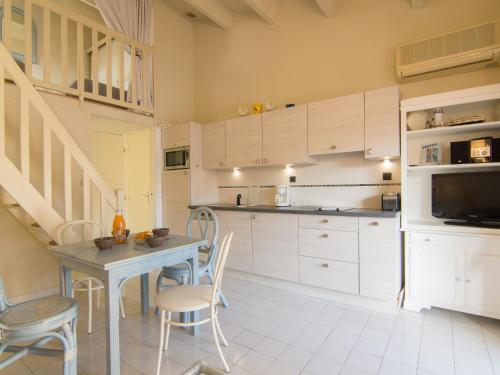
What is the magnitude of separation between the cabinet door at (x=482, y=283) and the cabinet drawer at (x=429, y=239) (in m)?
0.19

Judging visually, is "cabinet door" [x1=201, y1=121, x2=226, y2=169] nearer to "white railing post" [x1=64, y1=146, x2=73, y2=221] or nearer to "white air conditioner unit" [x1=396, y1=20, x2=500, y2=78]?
"white railing post" [x1=64, y1=146, x2=73, y2=221]

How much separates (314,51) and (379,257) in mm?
2575

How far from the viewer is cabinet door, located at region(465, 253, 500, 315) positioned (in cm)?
217

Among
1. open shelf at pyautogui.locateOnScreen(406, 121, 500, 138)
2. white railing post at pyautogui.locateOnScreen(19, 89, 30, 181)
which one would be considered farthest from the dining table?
open shelf at pyautogui.locateOnScreen(406, 121, 500, 138)

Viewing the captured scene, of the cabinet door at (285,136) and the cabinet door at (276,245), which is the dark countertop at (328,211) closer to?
the cabinet door at (276,245)

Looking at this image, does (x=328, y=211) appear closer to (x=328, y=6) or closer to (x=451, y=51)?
(x=451, y=51)

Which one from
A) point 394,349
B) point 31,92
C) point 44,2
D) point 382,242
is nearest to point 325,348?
point 394,349

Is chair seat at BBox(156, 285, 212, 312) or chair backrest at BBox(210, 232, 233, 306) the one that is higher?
chair backrest at BBox(210, 232, 233, 306)

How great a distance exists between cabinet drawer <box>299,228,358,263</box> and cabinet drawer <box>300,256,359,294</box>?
0.06m

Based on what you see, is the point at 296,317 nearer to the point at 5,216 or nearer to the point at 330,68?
the point at 330,68

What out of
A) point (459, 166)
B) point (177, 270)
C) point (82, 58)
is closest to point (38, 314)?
point (177, 270)

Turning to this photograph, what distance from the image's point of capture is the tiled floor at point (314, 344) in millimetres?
1763

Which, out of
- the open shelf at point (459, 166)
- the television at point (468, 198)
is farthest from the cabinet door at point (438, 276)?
the open shelf at point (459, 166)

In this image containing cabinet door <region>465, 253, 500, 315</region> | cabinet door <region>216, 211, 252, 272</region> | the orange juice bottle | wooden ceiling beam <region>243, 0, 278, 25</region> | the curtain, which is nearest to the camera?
the orange juice bottle
